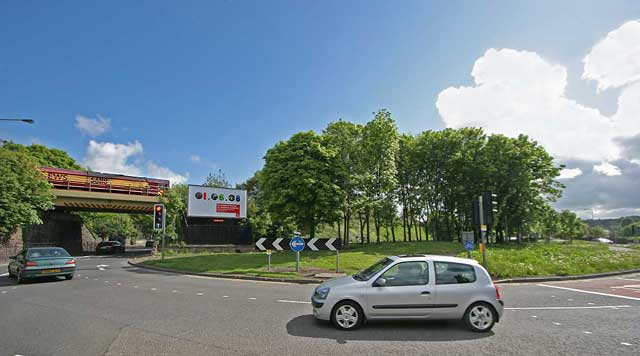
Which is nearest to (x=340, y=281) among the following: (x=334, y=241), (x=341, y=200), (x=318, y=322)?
(x=318, y=322)

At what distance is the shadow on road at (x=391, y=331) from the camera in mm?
6172

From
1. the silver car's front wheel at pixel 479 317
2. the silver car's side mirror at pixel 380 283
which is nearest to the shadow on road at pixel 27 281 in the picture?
the silver car's side mirror at pixel 380 283

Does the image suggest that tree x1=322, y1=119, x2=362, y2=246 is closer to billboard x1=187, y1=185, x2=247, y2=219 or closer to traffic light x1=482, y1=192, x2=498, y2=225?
billboard x1=187, y1=185, x2=247, y2=219

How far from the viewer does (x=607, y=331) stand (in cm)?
665

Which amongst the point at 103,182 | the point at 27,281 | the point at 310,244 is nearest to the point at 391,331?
the point at 310,244

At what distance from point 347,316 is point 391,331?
884 mm

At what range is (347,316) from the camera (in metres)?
6.65

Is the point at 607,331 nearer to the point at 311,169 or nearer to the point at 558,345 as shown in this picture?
the point at 558,345

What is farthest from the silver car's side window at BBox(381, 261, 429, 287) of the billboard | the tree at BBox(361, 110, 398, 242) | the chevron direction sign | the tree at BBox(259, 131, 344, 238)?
the billboard

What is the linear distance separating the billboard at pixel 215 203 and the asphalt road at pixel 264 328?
2433 centimetres

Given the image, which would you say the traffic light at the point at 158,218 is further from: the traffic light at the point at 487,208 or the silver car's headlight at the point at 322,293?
the traffic light at the point at 487,208

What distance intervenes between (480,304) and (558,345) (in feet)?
4.36

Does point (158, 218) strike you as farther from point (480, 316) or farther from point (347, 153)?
point (480, 316)

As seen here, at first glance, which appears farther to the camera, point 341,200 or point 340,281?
point 341,200
